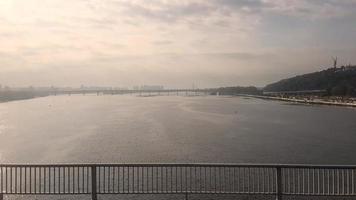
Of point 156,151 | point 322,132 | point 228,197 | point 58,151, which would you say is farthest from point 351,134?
point 228,197

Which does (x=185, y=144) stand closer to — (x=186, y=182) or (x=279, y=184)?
(x=186, y=182)

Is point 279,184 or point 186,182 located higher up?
point 279,184

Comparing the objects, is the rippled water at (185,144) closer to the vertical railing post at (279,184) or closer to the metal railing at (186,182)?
the metal railing at (186,182)

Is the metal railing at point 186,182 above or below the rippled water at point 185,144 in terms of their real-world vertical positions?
above

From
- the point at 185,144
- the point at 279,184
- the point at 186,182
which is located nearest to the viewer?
the point at 279,184

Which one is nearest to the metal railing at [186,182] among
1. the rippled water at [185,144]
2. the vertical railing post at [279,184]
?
the vertical railing post at [279,184]

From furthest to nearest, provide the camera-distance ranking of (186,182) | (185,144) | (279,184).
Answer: (185,144), (186,182), (279,184)

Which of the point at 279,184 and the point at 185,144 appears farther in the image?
the point at 185,144

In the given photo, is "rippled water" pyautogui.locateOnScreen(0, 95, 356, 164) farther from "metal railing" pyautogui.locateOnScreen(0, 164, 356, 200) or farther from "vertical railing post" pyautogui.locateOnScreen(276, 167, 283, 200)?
"vertical railing post" pyautogui.locateOnScreen(276, 167, 283, 200)

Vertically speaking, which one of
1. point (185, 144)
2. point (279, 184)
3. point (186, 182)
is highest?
point (279, 184)

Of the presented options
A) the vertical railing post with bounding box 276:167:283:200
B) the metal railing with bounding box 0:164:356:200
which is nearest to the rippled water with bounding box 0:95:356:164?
the metal railing with bounding box 0:164:356:200

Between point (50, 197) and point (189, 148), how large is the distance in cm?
2696

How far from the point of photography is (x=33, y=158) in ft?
154

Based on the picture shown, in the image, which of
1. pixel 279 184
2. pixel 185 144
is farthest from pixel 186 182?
pixel 185 144
